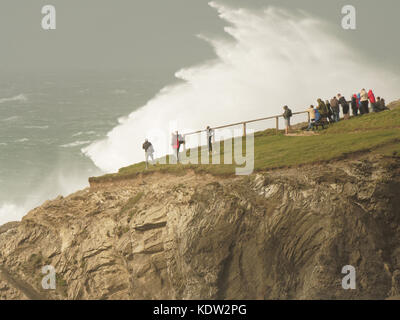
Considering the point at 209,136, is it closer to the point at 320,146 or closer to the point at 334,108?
the point at 320,146

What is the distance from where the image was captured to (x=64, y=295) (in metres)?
32.1

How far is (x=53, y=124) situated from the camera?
10081cm

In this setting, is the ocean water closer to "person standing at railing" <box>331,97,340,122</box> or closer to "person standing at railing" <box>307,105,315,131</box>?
"person standing at railing" <box>307,105,315,131</box>

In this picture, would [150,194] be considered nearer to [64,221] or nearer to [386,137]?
[64,221]

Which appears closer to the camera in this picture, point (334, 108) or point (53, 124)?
point (334, 108)

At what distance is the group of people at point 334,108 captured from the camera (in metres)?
40.7

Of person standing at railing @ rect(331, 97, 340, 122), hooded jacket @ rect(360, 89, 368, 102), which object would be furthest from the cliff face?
hooded jacket @ rect(360, 89, 368, 102)

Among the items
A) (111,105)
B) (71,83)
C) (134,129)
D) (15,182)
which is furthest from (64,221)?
(71,83)

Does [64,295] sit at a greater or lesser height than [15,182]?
lesser

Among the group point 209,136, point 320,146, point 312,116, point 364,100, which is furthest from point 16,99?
point 320,146

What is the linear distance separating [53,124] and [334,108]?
220 feet

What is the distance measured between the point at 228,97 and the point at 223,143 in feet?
185

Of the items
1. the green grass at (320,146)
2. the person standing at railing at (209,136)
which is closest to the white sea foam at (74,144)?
the green grass at (320,146)
